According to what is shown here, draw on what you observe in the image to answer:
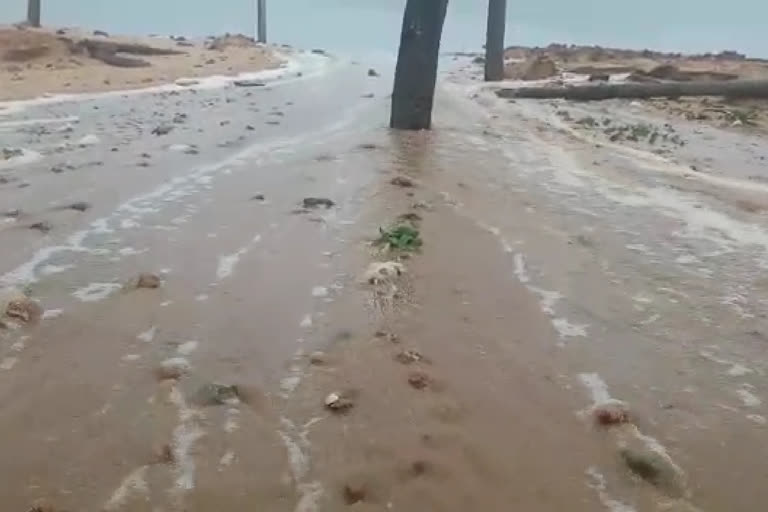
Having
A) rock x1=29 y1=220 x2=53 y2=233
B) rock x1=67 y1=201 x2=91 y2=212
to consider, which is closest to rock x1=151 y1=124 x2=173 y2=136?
rock x1=67 y1=201 x2=91 y2=212

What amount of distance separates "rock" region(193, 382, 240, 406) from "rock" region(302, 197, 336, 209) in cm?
256

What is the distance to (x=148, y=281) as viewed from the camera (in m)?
3.53

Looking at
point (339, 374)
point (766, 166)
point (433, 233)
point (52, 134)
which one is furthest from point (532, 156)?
point (339, 374)

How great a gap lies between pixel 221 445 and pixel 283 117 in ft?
27.7

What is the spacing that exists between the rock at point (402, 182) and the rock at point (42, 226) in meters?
2.29

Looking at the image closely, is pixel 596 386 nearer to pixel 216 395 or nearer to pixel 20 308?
pixel 216 395

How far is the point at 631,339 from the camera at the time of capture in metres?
→ 3.21

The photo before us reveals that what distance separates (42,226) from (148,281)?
1156mm

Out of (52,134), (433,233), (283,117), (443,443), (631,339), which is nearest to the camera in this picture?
(443,443)

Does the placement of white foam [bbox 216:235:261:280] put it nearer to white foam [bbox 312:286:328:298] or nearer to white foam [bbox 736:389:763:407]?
white foam [bbox 312:286:328:298]

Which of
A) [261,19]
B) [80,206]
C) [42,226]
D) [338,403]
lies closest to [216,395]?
[338,403]

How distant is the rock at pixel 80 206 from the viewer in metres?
4.81

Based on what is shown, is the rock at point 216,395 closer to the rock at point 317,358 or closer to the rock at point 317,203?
the rock at point 317,358

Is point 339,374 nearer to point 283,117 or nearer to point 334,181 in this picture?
point 334,181
